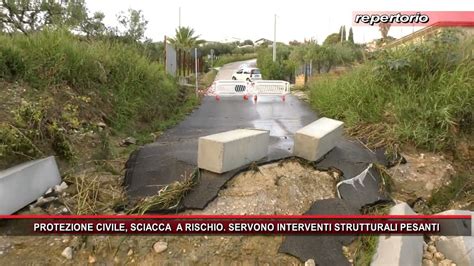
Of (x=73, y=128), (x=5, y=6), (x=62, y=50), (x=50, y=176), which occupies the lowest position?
(x=50, y=176)

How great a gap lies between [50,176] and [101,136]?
4.77 feet

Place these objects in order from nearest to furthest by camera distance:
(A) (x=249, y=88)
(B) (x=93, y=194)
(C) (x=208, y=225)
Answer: (C) (x=208, y=225)
(B) (x=93, y=194)
(A) (x=249, y=88)

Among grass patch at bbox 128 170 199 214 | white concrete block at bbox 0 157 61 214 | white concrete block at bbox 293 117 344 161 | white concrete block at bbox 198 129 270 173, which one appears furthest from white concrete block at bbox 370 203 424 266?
white concrete block at bbox 0 157 61 214

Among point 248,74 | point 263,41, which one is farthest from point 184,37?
A: point 263,41

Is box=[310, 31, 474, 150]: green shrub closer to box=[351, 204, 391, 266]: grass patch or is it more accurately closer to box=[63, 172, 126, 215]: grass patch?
box=[351, 204, 391, 266]: grass patch

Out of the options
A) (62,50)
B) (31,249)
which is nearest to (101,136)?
(62,50)

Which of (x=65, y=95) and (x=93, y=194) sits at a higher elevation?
(x=65, y=95)

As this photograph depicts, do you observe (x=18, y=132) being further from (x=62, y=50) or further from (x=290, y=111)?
(x=290, y=111)

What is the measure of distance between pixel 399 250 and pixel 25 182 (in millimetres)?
3524

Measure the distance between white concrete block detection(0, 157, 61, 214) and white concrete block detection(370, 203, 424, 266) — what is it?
3323 millimetres

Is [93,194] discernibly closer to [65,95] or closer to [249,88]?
[65,95]

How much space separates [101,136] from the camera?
503 cm

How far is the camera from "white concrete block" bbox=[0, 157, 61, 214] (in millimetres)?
3061

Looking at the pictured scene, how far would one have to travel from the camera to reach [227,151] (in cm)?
364
